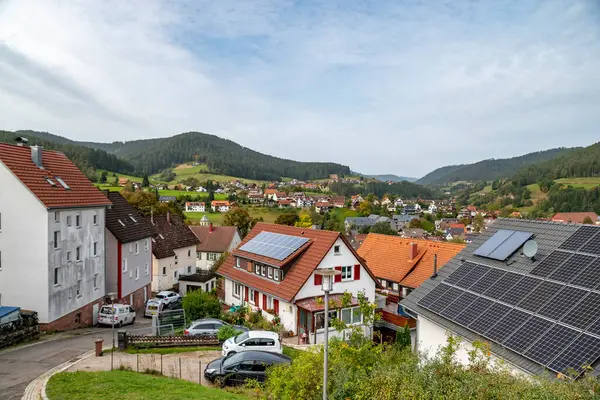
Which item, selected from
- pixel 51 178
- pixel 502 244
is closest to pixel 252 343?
pixel 502 244

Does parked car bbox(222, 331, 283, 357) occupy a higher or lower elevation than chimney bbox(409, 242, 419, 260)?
lower

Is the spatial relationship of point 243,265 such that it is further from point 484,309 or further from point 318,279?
point 484,309

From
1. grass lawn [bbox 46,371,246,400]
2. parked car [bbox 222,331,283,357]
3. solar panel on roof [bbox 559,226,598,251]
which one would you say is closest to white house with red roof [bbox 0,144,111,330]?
grass lawn [bbox 46,371,246,400]

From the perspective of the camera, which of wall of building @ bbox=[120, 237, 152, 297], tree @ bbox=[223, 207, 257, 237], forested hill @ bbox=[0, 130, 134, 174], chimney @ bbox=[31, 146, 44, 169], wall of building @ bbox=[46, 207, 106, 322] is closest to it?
wall of building @ bbox=[46, 207, 106, 322]

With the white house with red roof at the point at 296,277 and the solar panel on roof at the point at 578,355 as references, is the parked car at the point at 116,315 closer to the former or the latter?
the white house with red roof at the point at 296,277

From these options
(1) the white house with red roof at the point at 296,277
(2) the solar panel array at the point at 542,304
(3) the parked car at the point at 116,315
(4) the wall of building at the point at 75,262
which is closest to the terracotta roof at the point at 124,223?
(4) the wall of building at the point at 75,262

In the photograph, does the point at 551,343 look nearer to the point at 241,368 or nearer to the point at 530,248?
the point at 530,248

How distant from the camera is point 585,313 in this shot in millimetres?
11875

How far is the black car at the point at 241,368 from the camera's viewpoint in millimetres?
17828

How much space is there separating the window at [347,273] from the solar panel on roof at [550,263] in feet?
58.9

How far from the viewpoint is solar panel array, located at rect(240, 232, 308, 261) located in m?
33.0

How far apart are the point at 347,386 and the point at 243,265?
28464 mm

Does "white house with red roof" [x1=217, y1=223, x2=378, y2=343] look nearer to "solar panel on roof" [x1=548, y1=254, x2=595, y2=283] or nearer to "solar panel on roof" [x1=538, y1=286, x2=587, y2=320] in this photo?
"solar panel on roof" [x1=548, y1=254, x2=595, y2=283]

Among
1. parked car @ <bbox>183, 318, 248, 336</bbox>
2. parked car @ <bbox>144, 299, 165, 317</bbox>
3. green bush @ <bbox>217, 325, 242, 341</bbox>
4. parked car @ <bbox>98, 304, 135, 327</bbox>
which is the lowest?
parked car @ <bbox>144, 299, 165, 317</bbox>
